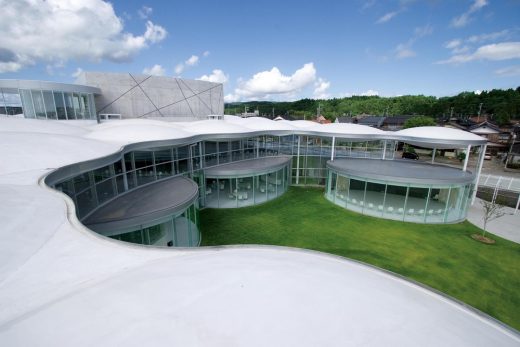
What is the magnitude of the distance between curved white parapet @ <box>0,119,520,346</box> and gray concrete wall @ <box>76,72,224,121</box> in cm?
2551

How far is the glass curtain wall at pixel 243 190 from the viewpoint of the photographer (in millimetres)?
17609

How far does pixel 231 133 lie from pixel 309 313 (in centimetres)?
1684

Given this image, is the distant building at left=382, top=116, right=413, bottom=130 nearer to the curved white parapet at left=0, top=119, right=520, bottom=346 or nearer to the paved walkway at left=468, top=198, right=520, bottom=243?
the paved walkway at left=468, top=198, right=520, bottom=243

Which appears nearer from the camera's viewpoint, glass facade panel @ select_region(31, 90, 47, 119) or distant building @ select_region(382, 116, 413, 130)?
glass facade panel @ select_region(31, 90, 47, 119)

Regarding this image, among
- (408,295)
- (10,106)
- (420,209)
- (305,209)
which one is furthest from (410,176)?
(10,106)

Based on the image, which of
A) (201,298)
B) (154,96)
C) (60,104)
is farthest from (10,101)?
(201,298)

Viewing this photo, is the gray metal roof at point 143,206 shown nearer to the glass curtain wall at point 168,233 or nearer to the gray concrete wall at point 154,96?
the glass curtain wall at point 168,233

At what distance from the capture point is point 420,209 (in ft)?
55.0

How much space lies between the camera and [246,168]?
18.3m

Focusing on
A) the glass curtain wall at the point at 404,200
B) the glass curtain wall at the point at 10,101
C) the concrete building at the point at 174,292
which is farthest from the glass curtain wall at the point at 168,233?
the glass curtain wall at the point at 10,101

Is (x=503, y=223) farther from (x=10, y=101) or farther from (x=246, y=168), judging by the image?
(x=10, y=101)

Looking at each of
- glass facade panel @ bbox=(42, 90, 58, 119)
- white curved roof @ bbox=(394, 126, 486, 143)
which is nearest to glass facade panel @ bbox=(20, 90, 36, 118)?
glass facade panel @ bbox=(42, 90, 58, 119)

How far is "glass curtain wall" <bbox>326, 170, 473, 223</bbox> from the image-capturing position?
16047mm

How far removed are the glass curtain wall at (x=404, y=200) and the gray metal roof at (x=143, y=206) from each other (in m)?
11.6
